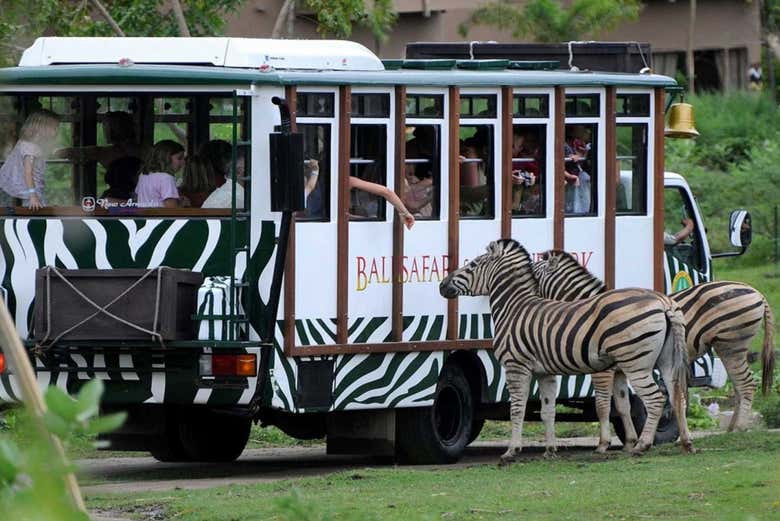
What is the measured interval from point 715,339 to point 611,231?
45.6 inches

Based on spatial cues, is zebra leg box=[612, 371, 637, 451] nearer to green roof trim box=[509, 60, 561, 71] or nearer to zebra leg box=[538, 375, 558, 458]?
zebra leg box=[538, 375, 558, 458]

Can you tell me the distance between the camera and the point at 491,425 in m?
16.7

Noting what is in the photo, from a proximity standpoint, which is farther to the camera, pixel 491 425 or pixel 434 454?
pixel 491 425

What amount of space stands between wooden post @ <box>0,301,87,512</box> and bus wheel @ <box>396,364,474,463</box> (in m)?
8.94

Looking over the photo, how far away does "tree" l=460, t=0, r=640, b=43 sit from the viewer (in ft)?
111

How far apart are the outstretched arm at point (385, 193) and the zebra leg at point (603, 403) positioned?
1.93 meters

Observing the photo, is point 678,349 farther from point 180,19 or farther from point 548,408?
point 180,19

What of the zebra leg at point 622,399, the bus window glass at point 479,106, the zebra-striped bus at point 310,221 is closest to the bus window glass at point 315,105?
the zebra-striped bus at point 310,221

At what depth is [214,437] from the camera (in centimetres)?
1344

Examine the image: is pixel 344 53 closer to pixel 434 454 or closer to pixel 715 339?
pixel 434 454

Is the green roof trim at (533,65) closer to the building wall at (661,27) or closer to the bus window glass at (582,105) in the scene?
the bus window glass at (582,105)

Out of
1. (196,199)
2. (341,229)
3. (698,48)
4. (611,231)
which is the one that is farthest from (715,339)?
(698,48)

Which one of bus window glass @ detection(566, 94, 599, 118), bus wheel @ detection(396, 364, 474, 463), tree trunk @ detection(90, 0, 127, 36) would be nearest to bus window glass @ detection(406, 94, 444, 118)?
bus window glass @ detection(566, 94, 599, 118)

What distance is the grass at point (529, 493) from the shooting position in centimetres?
905
